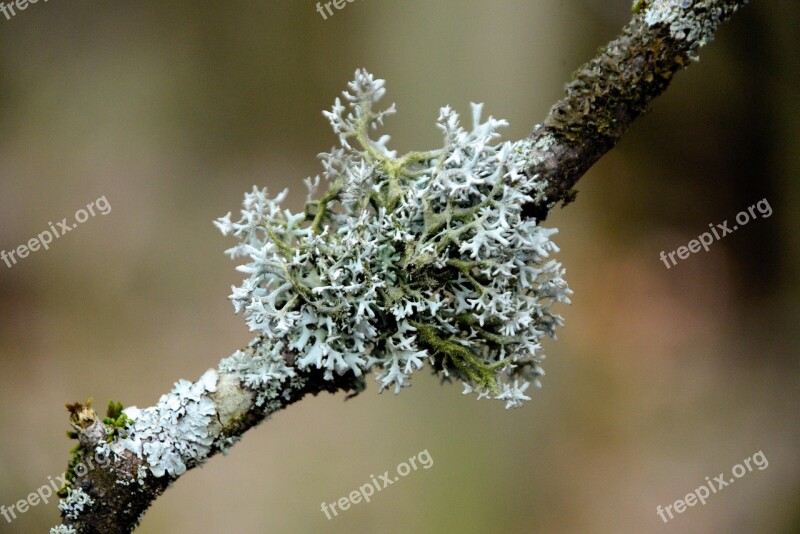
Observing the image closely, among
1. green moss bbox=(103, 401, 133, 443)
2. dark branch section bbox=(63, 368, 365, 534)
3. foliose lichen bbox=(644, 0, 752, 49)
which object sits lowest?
dark branch section bbox=(63, 368, 365, 534)

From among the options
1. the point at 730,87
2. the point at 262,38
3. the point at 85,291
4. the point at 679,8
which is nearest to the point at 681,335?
the point at 730,87

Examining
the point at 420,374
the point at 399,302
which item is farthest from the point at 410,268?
the point at 420,374

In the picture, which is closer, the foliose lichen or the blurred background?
the foliose lichen

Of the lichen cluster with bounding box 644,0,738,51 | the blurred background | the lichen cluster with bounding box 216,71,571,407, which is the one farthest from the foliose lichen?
the blurred background

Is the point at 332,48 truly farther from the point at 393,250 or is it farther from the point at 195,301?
the point at 393,250

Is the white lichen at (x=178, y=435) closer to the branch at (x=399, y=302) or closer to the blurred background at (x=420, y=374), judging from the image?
the branch at (x=399, y=302)

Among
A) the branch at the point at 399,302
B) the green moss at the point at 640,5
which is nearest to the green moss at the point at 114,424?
the branch at the point at 399,302

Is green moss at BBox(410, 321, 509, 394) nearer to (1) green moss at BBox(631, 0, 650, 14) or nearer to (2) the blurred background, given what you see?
(1) green moss at BBox(631, 0, 650, 14)
